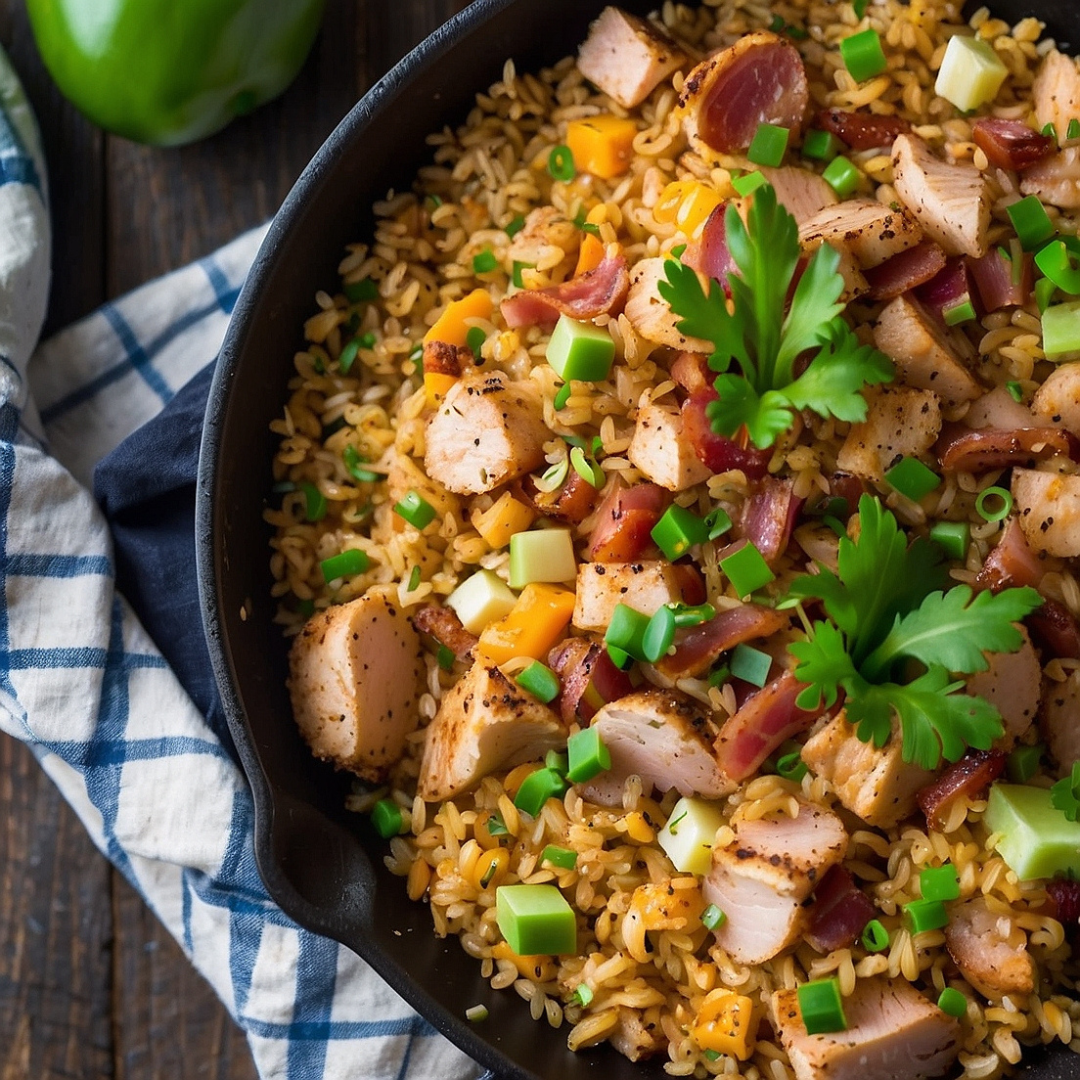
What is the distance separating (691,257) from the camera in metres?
3.27

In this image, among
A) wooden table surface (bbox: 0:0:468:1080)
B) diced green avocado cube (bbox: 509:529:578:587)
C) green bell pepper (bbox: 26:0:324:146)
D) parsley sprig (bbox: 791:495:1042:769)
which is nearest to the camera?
parsley sprig (bbox: 791:495:1042:769)

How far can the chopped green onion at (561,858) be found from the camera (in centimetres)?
A: 325

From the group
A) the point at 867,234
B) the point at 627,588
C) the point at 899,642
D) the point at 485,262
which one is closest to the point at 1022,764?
the point at 899,642

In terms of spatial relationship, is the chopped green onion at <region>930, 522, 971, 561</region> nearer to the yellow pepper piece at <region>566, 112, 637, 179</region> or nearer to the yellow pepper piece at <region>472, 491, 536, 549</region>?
the yellow pepper piece at <region>472, 491, 536, 549</region>

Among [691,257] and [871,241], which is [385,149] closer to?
[691,257]

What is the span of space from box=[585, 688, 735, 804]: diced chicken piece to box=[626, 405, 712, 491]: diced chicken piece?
590mm

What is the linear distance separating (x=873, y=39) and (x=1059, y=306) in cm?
93

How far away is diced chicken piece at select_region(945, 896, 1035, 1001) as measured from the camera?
3.01m

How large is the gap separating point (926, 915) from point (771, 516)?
112 cm

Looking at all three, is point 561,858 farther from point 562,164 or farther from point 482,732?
point 562,164

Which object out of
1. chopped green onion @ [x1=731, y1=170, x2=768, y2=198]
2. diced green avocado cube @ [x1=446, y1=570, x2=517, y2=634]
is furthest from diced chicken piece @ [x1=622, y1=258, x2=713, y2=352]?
Result: diced green avocado cube @ [x1=446, y1=570, x2=517, y2=634]

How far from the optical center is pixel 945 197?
3193 mm

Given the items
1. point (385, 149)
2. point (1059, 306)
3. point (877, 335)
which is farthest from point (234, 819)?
point (1059, 306)

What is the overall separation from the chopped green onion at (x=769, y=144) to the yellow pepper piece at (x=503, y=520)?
1215mm
